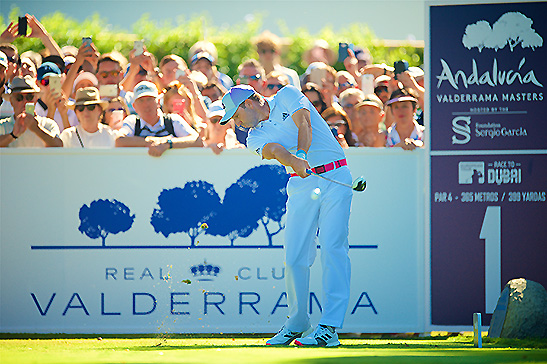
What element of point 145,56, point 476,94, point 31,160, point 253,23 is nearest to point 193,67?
point 145,56

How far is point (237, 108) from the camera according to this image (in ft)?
18.8

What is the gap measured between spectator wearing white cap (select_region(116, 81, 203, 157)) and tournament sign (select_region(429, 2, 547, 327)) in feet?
7.56

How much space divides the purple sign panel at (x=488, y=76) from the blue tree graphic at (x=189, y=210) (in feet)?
6.89

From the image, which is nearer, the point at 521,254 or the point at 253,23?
the point at 521,254

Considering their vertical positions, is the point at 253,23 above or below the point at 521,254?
above

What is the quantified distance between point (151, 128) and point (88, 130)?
2.24 ft

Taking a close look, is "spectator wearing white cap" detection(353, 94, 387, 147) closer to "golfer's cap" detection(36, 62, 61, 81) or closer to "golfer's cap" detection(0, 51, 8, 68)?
"golfer's cap" detection(36, 62, 61, 81)

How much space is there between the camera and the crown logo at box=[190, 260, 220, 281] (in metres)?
7.22

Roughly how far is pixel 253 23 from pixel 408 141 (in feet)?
59.1

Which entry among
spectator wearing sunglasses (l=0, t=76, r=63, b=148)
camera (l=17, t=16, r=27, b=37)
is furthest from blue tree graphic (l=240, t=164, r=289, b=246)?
camera (l=17, t=16, r=27, b=37)

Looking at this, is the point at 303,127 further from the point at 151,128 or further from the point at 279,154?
the point at 151,128

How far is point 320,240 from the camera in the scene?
5.87 metres

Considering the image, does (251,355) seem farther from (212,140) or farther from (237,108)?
(212,140)

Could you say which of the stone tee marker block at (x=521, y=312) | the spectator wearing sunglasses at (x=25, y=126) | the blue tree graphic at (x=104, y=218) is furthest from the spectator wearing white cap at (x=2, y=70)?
the stone tee marker block at (x=521, y=312)
